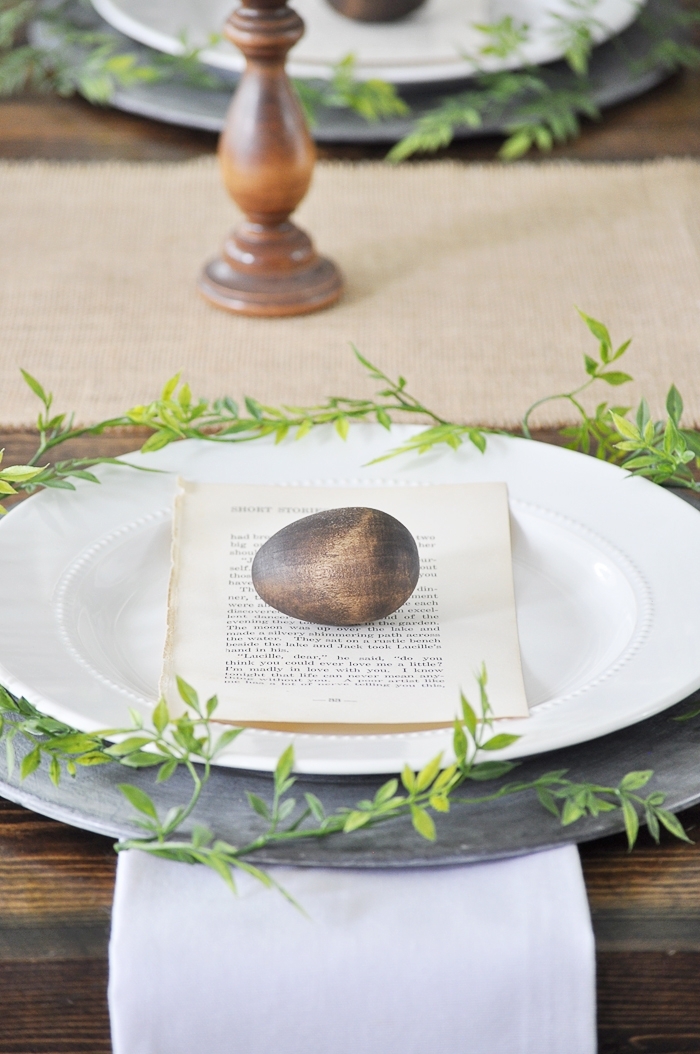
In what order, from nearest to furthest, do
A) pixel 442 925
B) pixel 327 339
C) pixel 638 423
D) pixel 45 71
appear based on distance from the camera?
pixel 442 925
pixel 638 423
pixel 327 339
pixel 45 71

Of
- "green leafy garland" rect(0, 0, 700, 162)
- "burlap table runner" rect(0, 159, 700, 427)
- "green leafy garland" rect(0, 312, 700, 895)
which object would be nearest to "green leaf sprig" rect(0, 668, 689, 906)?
"green leafy garland" rect(0, 312, 700, 895)

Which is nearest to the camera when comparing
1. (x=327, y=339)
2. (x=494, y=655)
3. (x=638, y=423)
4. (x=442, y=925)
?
(x=442, y=925)

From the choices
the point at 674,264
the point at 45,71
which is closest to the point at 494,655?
the point at 674,264

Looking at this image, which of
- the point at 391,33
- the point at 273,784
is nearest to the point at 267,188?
the point at 391,33

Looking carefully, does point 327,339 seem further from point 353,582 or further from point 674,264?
point 353,582

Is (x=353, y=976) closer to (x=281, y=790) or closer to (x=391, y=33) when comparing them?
(x=281, y=790)

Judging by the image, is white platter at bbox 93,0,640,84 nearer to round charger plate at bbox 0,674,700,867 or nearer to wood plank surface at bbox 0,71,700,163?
wood plank surface at bbox 0,71,700,163
